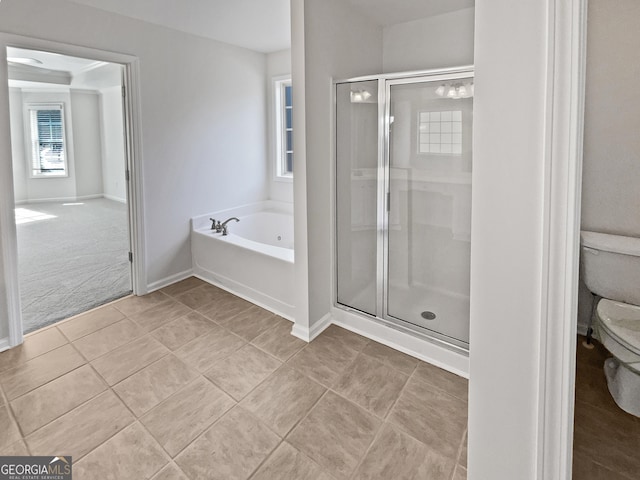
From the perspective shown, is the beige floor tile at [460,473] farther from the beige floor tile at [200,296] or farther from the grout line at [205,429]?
the beige floor tile at [200,296]

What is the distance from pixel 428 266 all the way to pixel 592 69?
64.0 inches

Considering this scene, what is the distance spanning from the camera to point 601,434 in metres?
1.65

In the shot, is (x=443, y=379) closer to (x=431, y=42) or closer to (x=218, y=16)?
(x=431, y=42)

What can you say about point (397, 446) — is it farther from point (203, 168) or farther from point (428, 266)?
point (203, 168)

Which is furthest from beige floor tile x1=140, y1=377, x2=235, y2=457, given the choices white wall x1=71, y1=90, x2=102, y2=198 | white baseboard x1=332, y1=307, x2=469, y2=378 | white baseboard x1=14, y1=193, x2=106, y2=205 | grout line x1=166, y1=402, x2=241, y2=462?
white wall x1=71, y1=90, x2=102, y2=198

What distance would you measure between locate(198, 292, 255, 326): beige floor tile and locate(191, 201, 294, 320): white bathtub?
8 cm

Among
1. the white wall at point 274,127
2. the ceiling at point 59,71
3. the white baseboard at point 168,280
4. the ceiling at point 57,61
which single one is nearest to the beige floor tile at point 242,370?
the white baseboard at point 168,280

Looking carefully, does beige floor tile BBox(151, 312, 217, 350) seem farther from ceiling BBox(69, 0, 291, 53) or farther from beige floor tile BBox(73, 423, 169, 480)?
ceiling BBox(69, 0, 291, 53)

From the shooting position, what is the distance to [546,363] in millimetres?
812

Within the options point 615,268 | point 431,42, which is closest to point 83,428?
point 615,268

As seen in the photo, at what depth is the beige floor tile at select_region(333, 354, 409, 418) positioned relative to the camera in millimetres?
1991

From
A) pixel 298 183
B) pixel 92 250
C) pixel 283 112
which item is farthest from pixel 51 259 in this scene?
pixel 298 183

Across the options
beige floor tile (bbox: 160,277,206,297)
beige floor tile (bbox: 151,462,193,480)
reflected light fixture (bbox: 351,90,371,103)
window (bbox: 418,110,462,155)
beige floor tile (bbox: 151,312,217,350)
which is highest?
reflected light fixture (bbox: 351,90,371,103)

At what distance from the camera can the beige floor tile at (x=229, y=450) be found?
1578mm
